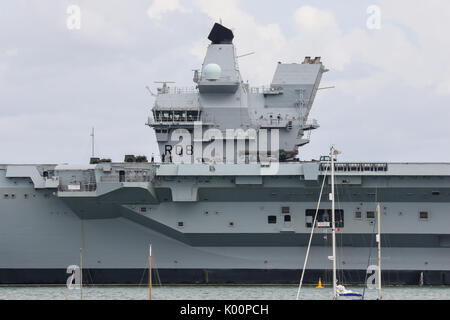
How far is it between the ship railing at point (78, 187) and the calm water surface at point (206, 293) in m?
3.31

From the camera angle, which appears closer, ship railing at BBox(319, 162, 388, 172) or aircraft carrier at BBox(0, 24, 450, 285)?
ship railing at BBox(319, 162, 388, 172)

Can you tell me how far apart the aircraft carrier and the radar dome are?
9.71 ft

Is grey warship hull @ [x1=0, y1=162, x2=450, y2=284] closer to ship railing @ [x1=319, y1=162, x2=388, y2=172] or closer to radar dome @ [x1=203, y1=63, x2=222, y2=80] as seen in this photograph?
ship railing @ [x1=319, y1=162, x2=388, y2=172]

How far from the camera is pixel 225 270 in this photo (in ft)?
91.4

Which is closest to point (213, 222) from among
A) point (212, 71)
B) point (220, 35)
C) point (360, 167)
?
point (360, 167)

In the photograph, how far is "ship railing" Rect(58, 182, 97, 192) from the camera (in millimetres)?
26500

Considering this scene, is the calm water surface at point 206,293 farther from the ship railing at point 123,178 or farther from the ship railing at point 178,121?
the ship railing at point 178,121

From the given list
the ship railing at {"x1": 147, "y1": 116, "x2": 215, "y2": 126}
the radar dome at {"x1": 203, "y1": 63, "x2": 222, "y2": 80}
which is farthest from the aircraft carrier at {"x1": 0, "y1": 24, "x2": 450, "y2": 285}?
the radar dome at {"x1": 203, "y1": 63, "x2": 222, "y2": 80}

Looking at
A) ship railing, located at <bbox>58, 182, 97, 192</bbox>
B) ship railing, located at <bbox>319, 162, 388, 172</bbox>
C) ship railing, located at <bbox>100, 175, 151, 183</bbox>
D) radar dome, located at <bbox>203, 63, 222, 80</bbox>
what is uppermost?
radar dome, located at <bbox>203, 63, 222, 80</bbox>

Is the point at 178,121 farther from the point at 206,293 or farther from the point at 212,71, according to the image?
the point at 206,293

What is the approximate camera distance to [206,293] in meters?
25.6

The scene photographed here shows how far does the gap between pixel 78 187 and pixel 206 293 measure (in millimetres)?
5415
